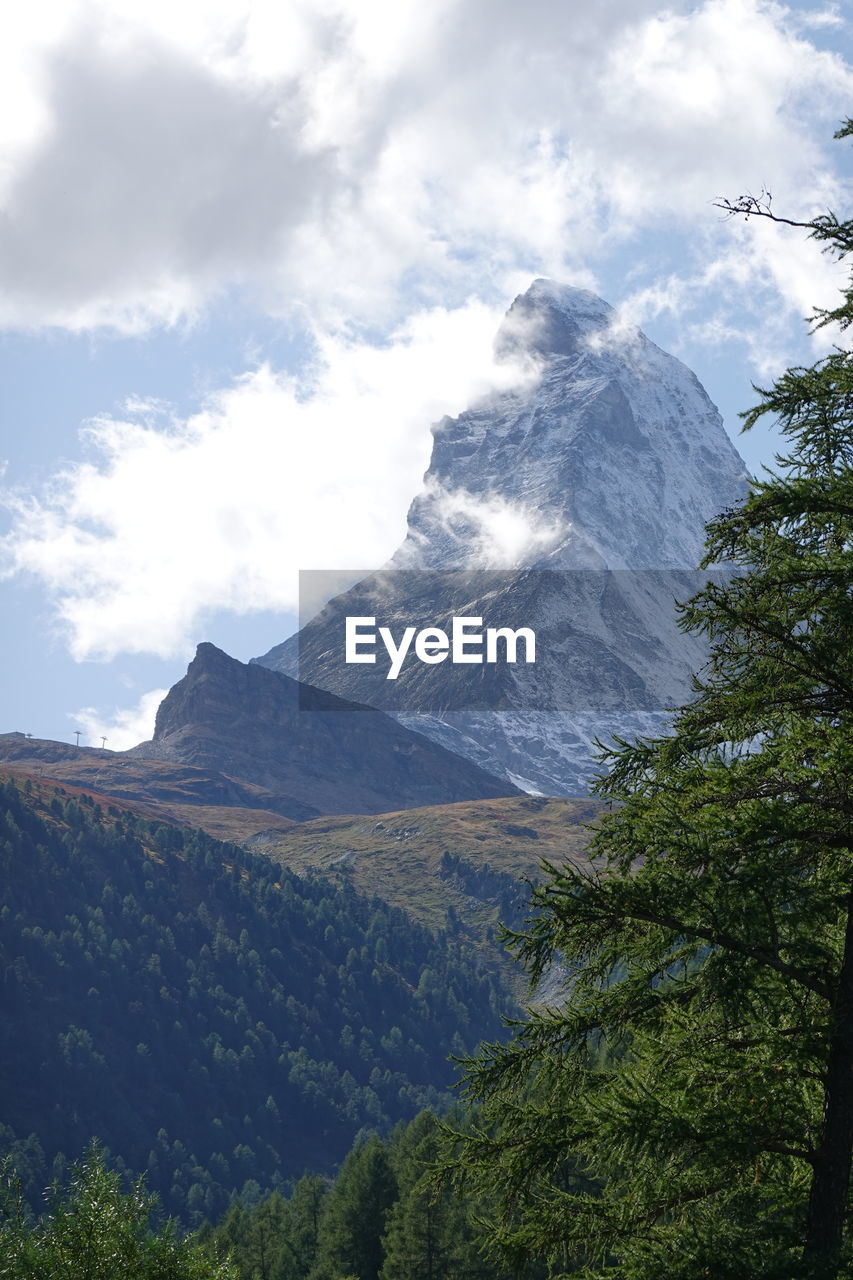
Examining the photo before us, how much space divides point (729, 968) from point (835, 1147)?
2283 mm

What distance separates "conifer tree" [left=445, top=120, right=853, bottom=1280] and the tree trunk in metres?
0.02

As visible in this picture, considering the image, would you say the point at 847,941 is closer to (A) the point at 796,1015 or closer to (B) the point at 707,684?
(A) the point at 796,1015

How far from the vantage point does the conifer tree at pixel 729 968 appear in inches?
420

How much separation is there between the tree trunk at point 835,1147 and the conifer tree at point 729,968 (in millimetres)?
20

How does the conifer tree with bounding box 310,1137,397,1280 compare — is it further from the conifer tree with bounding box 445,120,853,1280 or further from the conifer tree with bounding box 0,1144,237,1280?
the conifer tree with bounding box 445,120,853,1280

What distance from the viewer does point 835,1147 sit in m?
11.1

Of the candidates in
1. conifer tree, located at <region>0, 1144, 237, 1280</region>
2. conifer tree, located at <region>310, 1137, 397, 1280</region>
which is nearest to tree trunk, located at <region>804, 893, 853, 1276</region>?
conifer tree, located at <region>0, 1144, 237, 1280</region>

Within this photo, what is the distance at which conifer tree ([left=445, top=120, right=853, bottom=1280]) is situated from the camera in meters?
10.7

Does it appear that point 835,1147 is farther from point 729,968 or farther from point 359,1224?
point 359,1224

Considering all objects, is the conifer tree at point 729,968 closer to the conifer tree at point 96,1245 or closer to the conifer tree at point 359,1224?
the conifer tree at point 96,1245

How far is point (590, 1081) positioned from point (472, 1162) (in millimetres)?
1440

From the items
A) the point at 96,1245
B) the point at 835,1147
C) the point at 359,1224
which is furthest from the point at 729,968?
the point at 359,1224

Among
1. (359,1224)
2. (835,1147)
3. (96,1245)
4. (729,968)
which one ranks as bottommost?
(359,1224)

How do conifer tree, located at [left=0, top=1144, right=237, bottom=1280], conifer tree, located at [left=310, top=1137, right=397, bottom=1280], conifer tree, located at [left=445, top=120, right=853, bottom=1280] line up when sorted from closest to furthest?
1. conifer tree, located at [left=445, top=120, right=853, bottom=1280]
2. conifer tree, located at [left=0, top=1144, right=237, bottom=1280]
3. conifer tree, located at [left=310, top=1137, right=397, bottom=1280]
